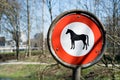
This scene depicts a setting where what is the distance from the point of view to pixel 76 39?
3.01 metres

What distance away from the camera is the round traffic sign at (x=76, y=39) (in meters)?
3.01

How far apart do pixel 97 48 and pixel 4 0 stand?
15455 mm

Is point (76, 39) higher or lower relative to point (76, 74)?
higher

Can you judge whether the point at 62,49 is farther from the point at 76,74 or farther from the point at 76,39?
the point at 76,74

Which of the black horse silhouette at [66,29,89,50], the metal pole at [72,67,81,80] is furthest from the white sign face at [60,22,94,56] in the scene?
the metal pole at [72,67,81,80]

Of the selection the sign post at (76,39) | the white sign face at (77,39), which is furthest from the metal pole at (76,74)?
the white sign face at (77,39)

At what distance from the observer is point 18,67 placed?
35750mm

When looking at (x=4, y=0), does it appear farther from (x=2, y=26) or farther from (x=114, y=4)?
(x=2, y=26)

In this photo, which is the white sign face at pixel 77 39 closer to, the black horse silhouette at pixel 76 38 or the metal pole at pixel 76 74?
the black horse silhouette at pixel 76 38

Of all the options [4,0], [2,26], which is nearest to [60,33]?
[4,0]

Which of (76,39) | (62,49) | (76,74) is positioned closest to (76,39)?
(76,39)

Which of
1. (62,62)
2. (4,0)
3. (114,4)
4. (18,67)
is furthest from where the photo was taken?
(18,67)

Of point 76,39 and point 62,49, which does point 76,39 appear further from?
point 62,49

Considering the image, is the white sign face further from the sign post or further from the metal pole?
the metal pole
